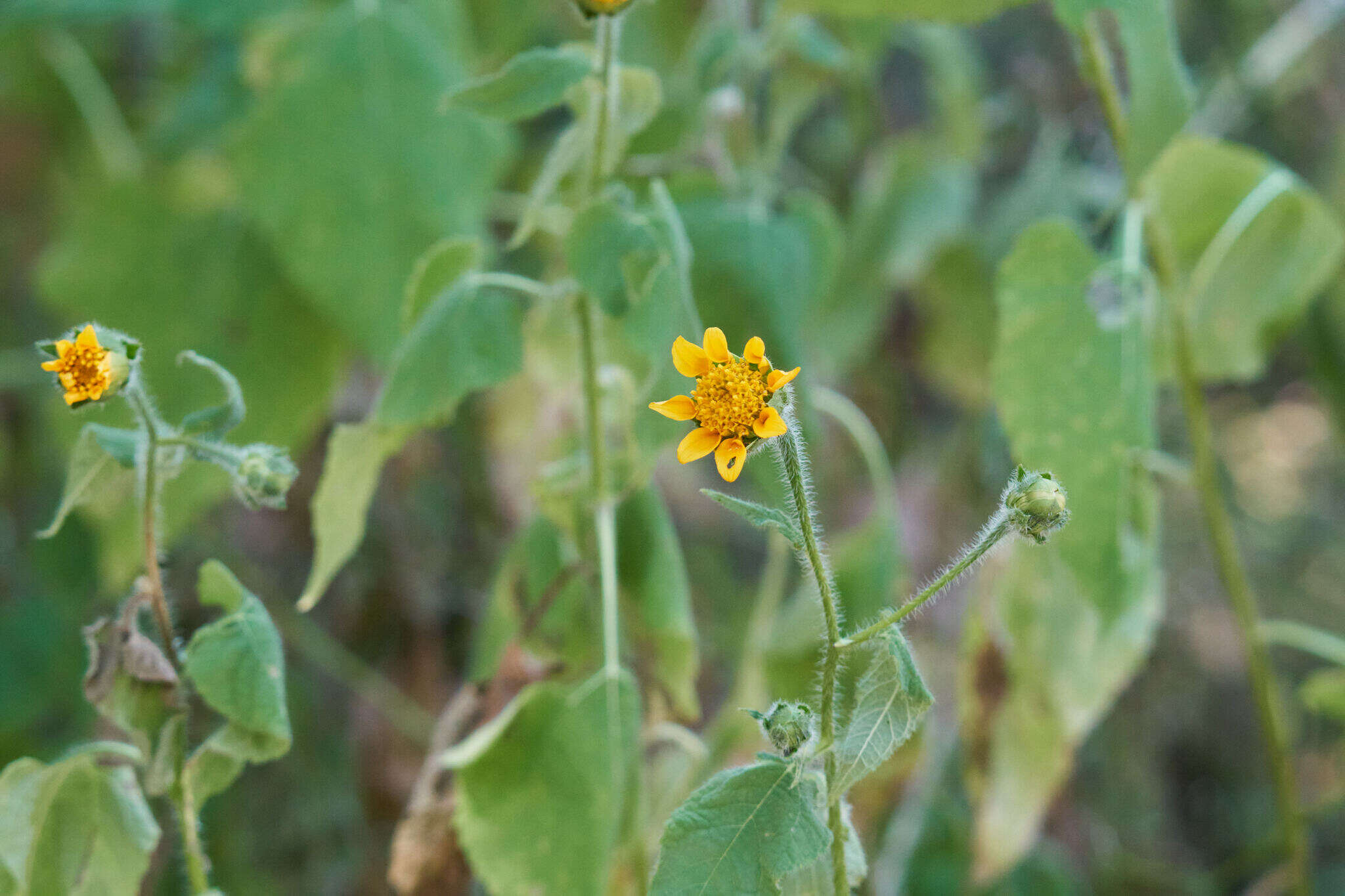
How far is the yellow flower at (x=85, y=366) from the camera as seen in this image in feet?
1.25

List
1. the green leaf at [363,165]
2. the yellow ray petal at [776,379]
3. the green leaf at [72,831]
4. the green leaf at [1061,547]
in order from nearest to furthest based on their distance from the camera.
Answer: the yellow ray petal at [776,379]
the green leaf at [72,831]
the green leaf at [1061,547]
the green leaf at [363,165]

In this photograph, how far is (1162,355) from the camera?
691 millimetres

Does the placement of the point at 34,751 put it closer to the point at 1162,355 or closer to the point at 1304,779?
the point at 1162,355

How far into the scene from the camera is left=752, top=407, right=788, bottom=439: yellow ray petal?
13.0 inches

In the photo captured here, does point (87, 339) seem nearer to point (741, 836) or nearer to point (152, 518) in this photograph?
point (152, 518)

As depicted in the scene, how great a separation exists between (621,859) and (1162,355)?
46cm

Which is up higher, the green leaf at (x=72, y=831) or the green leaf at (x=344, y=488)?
the green leaf at (x=344, y=488)

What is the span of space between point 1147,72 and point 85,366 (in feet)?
1.60

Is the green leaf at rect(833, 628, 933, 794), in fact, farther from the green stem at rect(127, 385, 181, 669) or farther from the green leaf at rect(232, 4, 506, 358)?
the green leaf at rect(232, 4, 506, 358)

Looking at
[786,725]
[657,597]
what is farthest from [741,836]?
[657,597]

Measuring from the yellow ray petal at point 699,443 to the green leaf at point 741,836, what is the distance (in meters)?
0.11

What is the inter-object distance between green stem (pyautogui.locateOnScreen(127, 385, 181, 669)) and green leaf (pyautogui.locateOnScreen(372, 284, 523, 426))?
0.10 metres

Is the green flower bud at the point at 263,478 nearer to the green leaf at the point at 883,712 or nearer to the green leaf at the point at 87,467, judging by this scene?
the green leaf at the point at 87,467

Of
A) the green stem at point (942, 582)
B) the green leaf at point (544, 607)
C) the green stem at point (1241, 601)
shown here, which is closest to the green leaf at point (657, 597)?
the green leaf at point (544, 607)
